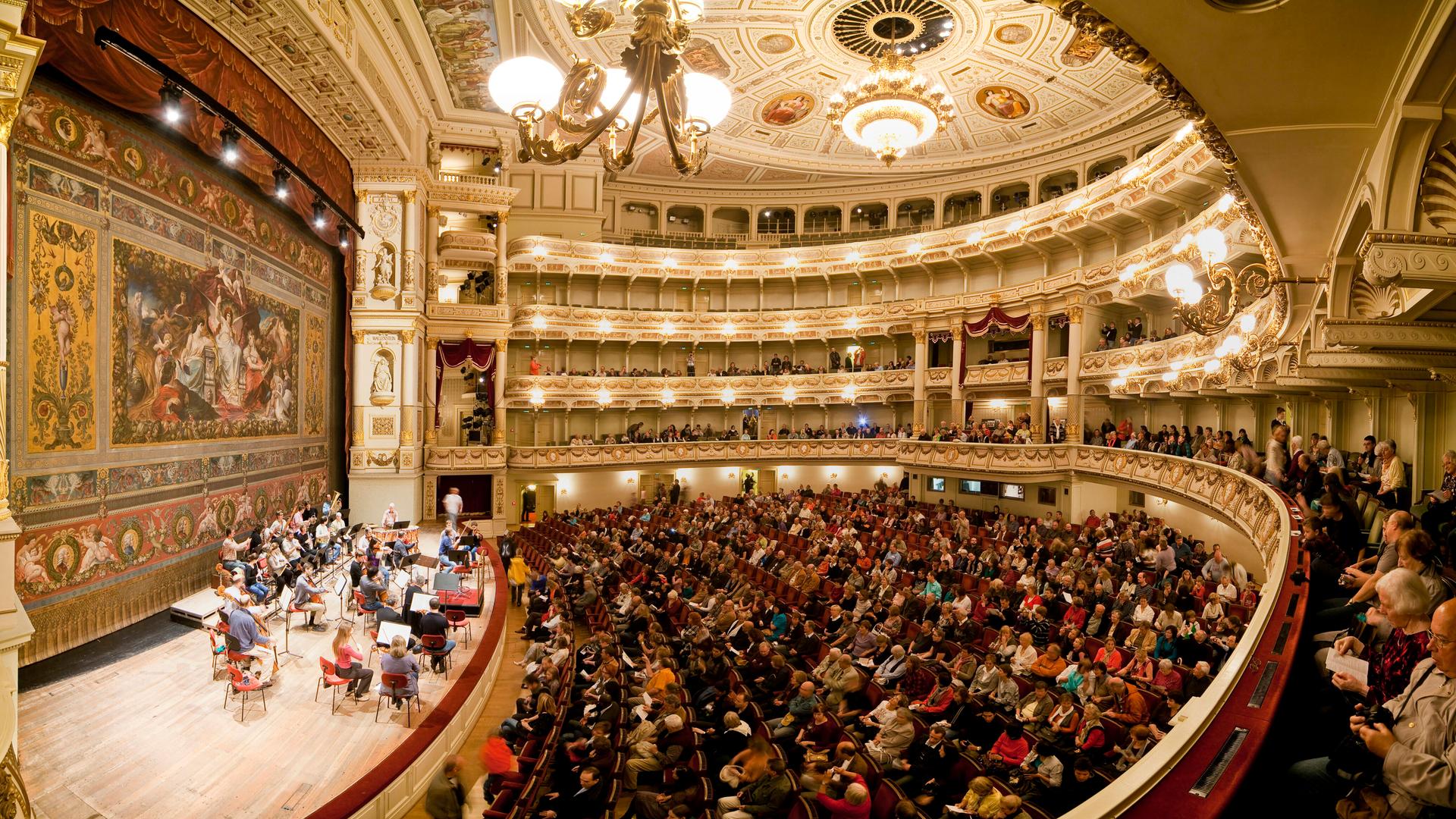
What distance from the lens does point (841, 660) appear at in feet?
22.8

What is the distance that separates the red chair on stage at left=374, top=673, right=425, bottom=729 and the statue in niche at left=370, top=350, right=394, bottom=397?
36.0ft

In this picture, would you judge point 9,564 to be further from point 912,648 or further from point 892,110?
point 892,110

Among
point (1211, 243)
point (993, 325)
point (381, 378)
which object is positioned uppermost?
point (993, 325)

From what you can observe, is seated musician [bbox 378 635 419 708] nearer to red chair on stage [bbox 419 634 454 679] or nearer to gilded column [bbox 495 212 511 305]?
red chair on stage [bbox 419 634 454 679]

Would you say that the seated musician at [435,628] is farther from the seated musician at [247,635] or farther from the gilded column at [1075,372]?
the gilded column at [1075,372]

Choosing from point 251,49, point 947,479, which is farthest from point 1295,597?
point 947,479

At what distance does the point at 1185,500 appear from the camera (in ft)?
39.3

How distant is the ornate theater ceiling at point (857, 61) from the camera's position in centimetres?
1493

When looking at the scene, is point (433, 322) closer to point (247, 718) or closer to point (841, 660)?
point (247, 718)

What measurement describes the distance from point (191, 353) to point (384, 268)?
7.33 metres

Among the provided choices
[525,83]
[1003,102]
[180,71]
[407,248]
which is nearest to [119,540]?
[180,71]

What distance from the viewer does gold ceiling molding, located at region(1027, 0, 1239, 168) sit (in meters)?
2.36

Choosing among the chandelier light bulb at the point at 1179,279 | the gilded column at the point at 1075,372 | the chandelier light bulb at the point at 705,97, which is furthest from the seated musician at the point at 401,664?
the gilded column at the point at 1075,372

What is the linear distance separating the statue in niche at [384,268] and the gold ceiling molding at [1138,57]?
55.6ft
